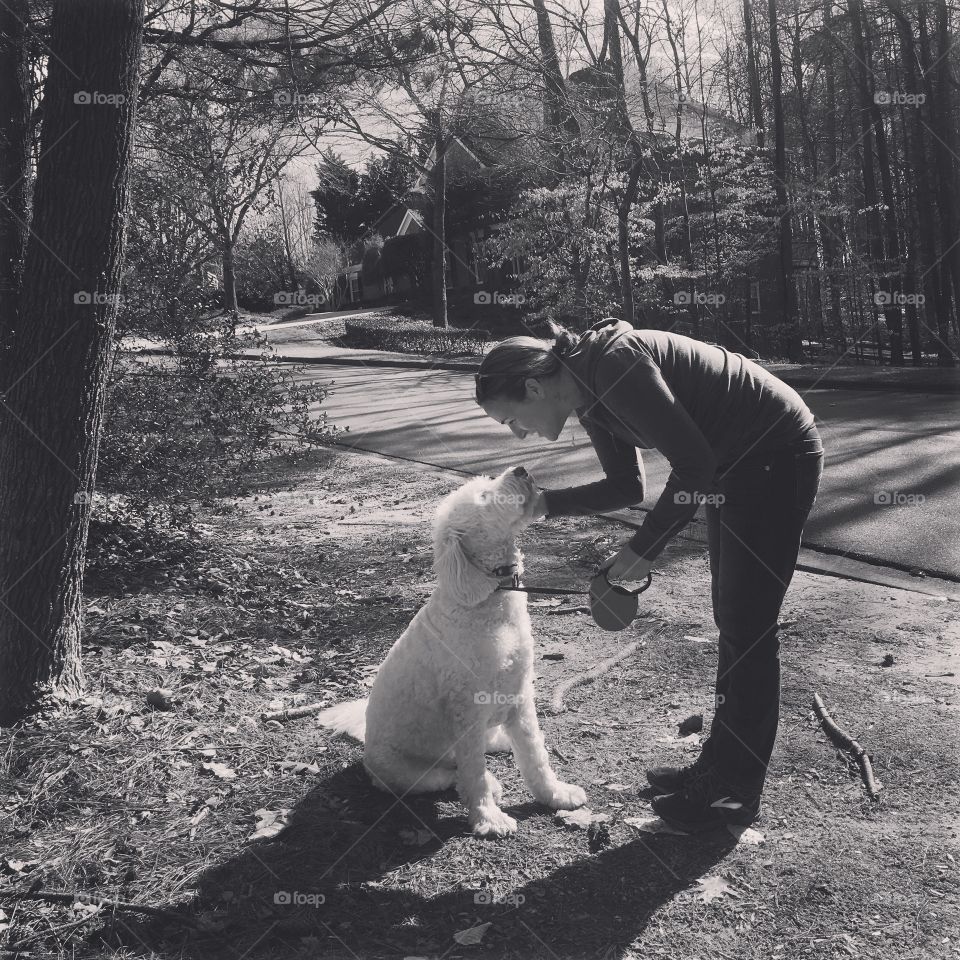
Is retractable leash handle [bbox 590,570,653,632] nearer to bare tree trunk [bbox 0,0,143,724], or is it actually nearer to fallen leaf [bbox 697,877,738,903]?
fallen leaf [bbox 697,877,738,903]

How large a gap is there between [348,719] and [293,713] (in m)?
0.61

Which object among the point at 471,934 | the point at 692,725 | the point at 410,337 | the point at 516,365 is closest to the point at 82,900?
the point at 471,934

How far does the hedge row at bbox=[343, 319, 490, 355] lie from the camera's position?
28984 millimetres

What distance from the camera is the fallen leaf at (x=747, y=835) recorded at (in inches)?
127

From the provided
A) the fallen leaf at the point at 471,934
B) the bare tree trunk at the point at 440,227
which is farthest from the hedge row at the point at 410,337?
the fallen leaf at the point at 471,934

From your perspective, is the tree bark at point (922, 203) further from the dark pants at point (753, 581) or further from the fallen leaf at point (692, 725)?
the dark pants at point (753, 581)

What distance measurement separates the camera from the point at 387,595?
6152mm

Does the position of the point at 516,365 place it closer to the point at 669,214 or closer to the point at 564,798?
the point at 564,798

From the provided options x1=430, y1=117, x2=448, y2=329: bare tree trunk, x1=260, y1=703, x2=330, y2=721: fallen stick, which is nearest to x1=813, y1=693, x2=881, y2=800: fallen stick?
x1=260, y1=703, x2=330, y2=721: fallen stick

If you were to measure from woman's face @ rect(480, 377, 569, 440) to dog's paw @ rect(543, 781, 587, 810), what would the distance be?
4.81 feet

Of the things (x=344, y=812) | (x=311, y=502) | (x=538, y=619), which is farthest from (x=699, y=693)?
(x=311, y=502)

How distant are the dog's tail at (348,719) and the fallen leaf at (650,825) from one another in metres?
1.17

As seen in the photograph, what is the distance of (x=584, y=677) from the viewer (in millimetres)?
4727

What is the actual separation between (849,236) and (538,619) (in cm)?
2494
